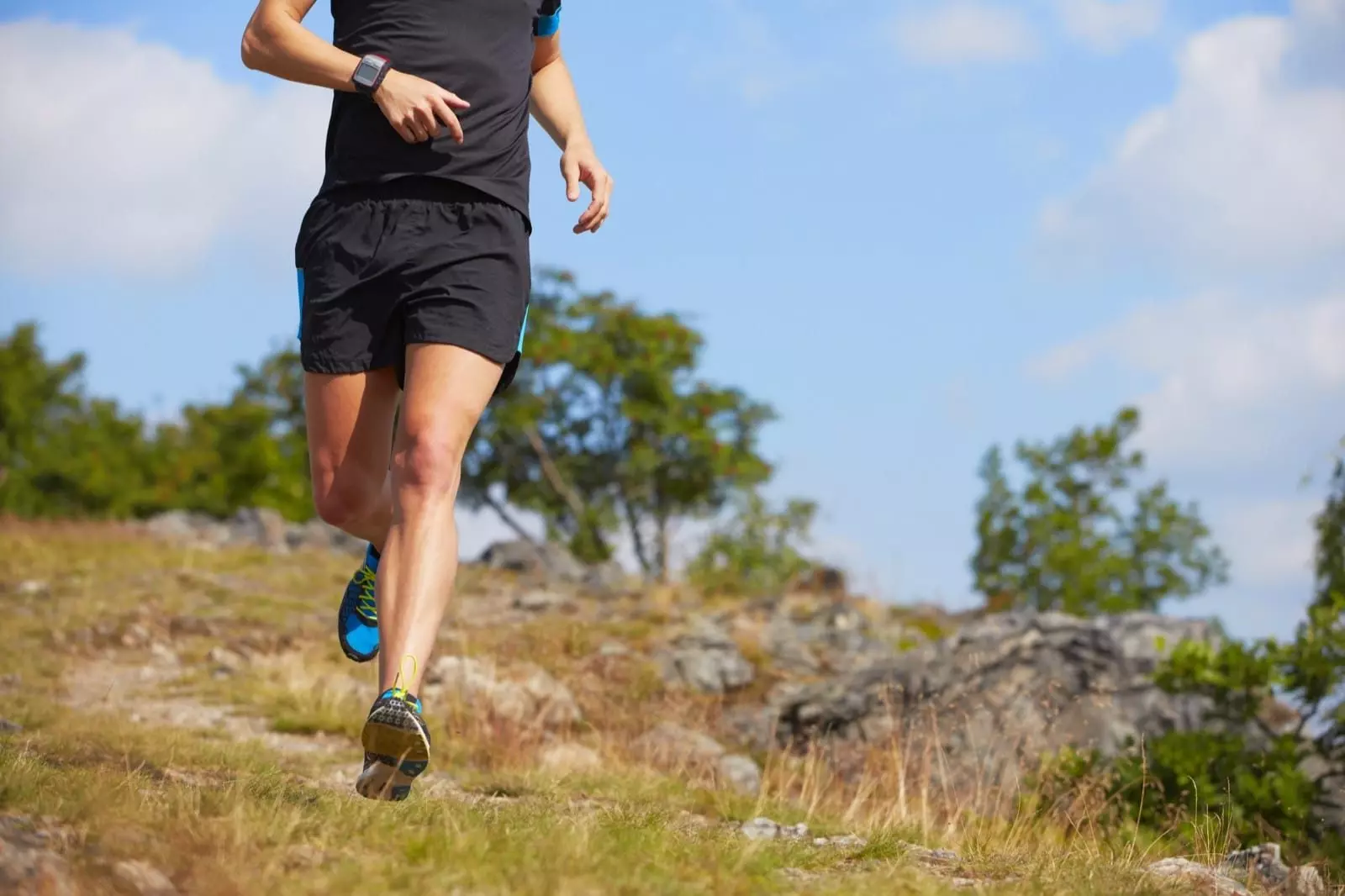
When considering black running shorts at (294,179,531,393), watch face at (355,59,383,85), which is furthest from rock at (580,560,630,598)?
watch face at (355,59,383,85)

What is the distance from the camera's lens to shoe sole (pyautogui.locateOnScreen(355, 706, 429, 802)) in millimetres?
3322

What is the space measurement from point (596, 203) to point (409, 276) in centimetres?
76

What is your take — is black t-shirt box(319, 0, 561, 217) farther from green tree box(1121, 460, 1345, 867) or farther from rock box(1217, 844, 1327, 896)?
green tree box(1121, 460, 1345, 867)

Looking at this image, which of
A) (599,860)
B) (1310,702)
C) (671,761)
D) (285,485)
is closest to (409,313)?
(599,860)

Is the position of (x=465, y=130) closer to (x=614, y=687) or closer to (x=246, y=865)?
(x=246, y=865)

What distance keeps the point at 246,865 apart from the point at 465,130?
2206mm

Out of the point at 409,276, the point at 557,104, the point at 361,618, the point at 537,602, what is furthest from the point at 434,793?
the point at 537,602

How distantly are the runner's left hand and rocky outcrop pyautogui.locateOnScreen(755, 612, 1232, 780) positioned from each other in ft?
13.1

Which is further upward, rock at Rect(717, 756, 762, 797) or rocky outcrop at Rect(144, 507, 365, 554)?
rocky outcrop at Rect(144, 507, 365, 554)

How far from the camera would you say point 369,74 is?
3.78m

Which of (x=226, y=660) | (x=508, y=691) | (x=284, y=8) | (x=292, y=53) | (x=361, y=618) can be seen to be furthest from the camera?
(x=226, y=660)

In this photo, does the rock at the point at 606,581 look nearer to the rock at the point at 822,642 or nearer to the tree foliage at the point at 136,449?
the rock at the point at 822,642

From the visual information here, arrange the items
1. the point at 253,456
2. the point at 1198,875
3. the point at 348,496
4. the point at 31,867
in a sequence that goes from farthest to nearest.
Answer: the point at 253,456 < the point at 348,496 < the point at 1198,875 < the point at 31,867

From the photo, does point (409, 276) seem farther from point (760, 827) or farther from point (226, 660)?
point (226, 660)
